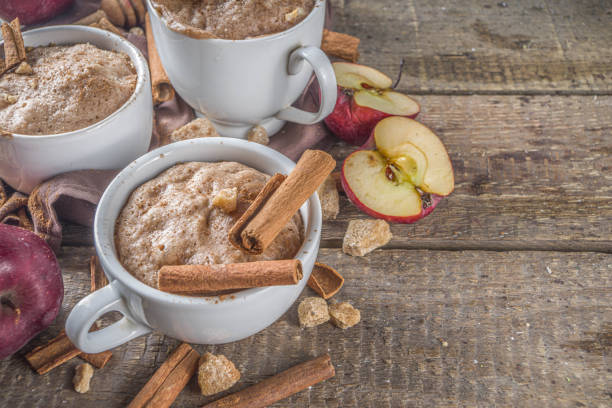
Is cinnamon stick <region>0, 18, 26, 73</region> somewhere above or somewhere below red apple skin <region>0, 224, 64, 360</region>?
above

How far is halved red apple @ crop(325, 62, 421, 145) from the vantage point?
151 cm

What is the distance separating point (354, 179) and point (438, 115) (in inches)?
16.2

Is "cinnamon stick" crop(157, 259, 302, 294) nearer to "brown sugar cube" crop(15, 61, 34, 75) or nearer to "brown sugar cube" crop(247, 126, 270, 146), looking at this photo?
"brown sugar cube" crop(247, 126, 270, 146)

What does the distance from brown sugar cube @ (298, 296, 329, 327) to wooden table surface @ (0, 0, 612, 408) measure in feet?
0.08

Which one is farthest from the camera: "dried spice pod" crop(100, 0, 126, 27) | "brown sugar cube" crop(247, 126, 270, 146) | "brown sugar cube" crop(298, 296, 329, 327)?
"dried spice pod" crop(100, 0, 126, 27)

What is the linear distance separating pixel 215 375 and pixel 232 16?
2.62 feet

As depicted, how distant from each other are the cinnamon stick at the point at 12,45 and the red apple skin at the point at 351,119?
80 cm

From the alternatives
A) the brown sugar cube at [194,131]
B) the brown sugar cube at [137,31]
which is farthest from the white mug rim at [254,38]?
the brown sugar cube at [137,31]

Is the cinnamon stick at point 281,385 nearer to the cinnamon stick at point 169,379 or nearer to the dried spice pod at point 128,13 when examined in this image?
the cinnamon stick at point 169,379

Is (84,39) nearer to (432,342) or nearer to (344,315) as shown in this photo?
(344,315)

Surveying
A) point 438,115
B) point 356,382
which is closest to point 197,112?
point 438,115

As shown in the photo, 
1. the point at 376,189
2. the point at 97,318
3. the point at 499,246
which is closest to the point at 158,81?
the point at 376,189

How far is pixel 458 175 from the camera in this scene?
1498 millimetres

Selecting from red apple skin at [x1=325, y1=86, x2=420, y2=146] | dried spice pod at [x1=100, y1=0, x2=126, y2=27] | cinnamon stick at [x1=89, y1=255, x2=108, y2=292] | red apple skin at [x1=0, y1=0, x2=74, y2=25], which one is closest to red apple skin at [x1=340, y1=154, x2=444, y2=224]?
red apple skin at [x1=325, y1=86, x2=420, y2=146]
